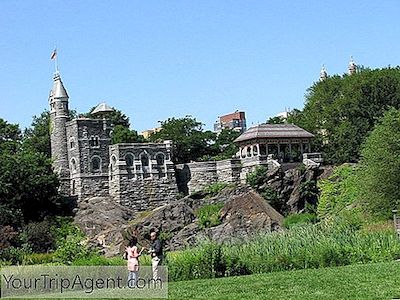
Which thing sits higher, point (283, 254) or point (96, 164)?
point (96, 164)

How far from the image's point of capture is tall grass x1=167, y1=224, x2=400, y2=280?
20156 millimetres

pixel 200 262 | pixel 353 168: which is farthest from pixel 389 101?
pixel 200 262

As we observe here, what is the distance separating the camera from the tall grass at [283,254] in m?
20.2

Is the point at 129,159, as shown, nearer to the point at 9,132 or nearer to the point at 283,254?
the point at 9,132

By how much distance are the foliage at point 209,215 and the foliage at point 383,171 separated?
9.02m

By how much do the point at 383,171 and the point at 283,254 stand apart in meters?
19.7

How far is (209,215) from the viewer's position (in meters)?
46.0

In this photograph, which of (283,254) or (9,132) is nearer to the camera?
(283,254)

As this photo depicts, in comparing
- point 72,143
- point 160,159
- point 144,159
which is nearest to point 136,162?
point 144,159

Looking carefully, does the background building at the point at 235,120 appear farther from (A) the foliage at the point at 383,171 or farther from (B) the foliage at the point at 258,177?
(A) the foliage at the point at 383,171

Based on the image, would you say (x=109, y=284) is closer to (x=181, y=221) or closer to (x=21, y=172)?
(x=181, y=221)

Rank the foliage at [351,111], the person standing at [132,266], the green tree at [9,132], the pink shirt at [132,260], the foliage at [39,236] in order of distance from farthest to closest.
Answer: the green tree at [9,132] → the foliage at [351,111] → the foliage at [39,236] → the pink shirt at [132,260] → the person standing at [132,266]

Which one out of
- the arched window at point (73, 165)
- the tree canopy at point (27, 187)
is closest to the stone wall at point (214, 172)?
the arched window at point (73, 165)

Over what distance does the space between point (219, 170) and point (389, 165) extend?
48.2 feet
